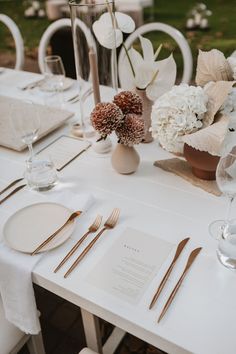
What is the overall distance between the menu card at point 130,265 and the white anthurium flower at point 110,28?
1.92 ft

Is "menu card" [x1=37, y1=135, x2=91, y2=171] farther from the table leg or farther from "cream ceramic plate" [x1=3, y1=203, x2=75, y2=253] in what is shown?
the table leg

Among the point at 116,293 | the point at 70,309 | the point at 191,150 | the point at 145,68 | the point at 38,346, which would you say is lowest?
the point at 70,309

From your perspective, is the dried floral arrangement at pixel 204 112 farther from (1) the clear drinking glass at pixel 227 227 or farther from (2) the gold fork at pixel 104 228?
(2) the gold fork at pixel 104 228

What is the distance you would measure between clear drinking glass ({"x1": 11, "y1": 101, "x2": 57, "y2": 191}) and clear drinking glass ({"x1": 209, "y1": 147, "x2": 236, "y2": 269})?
0.47m

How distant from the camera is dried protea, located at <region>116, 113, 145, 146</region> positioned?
970 mm

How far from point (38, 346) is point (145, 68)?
861 mm

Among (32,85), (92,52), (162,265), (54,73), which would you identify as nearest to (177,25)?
(32,85)

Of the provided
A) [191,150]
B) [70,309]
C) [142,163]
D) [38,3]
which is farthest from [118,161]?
[38,3]

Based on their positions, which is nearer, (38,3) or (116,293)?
(116,293)

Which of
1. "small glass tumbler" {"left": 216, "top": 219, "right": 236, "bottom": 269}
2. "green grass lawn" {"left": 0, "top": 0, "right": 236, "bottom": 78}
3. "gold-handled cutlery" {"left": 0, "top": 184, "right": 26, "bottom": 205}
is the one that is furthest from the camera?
"green grass lawn" {"left": 0, "top": 0, "right": 236, "bottom": 78}

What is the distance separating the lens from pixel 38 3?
691 cm

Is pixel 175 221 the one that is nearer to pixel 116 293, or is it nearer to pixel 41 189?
pixel 116 293

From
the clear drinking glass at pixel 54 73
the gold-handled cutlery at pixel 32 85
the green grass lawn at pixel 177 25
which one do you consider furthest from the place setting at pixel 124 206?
the green grass lawn at pixel 177 25

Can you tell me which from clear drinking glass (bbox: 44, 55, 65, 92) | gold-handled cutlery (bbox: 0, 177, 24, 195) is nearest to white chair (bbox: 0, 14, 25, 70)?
clear drinking glass (bbox: 44, 55, 65, 92)
